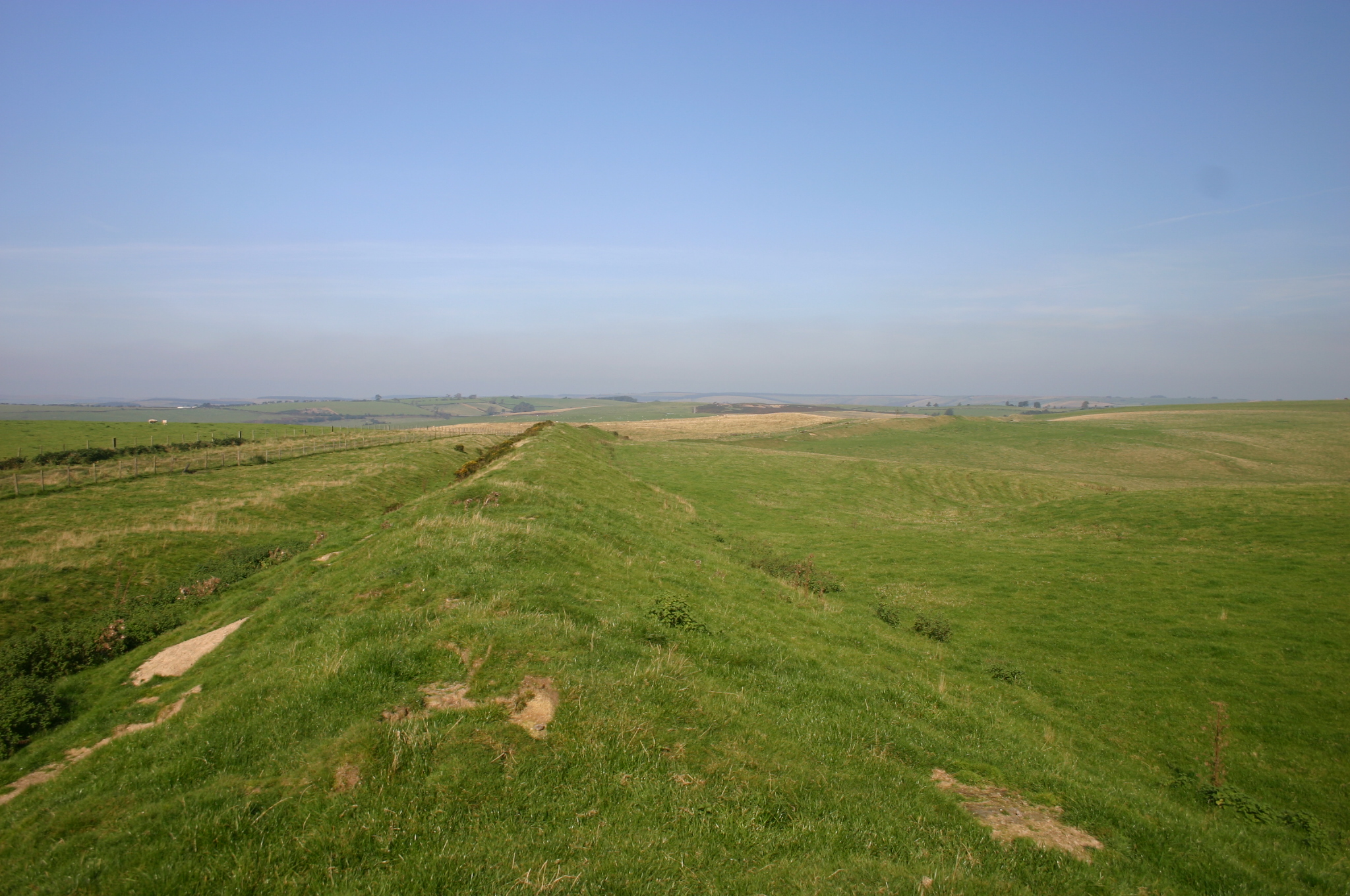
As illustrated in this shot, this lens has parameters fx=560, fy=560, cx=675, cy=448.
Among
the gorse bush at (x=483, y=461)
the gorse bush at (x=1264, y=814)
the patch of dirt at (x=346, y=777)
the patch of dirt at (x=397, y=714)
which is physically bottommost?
the gorse bush at (x=1264, y=814)

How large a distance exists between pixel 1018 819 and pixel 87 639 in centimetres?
2339

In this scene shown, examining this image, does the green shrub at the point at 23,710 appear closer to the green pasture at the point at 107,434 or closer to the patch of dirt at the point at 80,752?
the patch of dirt at the point at 80,752

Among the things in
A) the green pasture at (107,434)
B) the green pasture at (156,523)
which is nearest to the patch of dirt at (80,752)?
the green pasture at (156,523)

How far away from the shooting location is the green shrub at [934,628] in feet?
60.8

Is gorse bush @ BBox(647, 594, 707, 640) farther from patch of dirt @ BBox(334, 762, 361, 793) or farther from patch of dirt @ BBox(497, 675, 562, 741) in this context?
patch of dirt @ BBox(334, 762, 361, 793)

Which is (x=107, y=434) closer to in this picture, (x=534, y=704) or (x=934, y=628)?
(x=534, y=704)

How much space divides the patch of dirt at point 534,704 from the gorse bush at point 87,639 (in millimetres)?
11404

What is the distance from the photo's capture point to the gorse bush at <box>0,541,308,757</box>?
469 inches

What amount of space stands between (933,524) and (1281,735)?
92.1 ft

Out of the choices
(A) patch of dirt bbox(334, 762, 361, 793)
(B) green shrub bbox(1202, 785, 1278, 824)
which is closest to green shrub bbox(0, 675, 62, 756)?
(A) patch of dirt bbox(334, 762, 361, 793)

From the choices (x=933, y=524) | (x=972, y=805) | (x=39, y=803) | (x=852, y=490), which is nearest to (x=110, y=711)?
(x=39, y=803)

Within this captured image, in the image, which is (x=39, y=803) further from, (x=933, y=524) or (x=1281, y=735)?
(x=933, y=524)

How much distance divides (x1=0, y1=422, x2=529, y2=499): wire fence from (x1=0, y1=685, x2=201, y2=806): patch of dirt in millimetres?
30634

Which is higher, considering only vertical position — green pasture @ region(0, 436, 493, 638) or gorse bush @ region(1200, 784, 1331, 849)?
green pasture @ region(0, 436, 493, 638)
